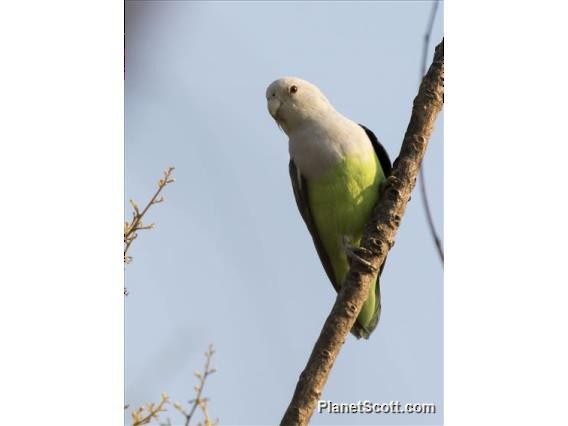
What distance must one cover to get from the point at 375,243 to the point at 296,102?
52.0 inches

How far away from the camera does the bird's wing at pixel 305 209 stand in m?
4.68

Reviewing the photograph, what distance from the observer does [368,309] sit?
15.5ft

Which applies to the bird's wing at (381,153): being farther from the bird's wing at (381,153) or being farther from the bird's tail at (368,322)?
the bird's tail at (368,322)

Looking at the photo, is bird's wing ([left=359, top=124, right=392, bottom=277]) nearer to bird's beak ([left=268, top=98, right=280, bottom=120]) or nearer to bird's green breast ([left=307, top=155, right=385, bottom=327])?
bird's green breast ([left=307, top=155, right=385, bottom=327])

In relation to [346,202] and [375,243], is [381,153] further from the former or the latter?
[375,243]

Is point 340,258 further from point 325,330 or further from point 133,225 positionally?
point 133,225

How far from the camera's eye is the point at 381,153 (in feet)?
15.0

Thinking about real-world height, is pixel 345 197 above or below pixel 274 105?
below

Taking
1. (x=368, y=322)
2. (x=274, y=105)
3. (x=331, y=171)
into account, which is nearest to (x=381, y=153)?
(x=331, y=171)

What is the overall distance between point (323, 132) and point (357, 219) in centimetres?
58

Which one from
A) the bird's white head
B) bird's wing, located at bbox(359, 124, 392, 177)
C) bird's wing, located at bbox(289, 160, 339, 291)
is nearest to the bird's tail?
bird's wing, located at bbox(289, 160, 339, 291)

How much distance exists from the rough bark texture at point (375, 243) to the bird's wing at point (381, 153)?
1.23 ft

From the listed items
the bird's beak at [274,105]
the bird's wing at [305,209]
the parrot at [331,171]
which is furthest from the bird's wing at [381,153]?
the bird's beak at [274,105]

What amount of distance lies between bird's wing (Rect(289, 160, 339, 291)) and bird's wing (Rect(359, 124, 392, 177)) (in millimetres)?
478
